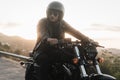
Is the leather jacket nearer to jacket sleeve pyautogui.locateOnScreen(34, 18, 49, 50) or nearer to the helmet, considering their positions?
jacket sleeve pyautogui.locateOnScreen(34, 18, 49, 50)

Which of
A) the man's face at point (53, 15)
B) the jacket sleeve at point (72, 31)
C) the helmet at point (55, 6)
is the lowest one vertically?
the jacket sleeve at point (72, 31)

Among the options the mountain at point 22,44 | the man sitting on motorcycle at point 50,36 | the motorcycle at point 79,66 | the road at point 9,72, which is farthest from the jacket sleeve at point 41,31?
the mountain at point 22,44

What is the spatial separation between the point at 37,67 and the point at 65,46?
1.05m

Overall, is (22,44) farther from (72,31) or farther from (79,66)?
(79,66)

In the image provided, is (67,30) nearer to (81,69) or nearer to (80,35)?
(80,35)

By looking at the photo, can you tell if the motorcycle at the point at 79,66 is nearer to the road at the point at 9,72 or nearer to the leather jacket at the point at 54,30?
the leather jacket at the point at 54,30

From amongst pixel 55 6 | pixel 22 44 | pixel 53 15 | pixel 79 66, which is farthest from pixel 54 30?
pixel 22 44

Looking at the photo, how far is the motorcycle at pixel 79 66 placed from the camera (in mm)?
6895

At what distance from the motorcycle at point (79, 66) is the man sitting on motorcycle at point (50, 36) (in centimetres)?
15

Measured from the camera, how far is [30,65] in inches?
336

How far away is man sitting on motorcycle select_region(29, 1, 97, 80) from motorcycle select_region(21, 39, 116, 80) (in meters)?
0.15

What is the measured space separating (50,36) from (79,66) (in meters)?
1.22

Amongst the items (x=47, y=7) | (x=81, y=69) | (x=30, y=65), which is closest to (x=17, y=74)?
(x=30, y=65)

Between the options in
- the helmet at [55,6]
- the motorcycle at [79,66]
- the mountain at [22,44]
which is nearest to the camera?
the motorcycle at [79,66]
